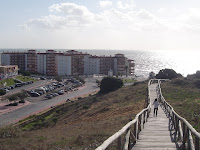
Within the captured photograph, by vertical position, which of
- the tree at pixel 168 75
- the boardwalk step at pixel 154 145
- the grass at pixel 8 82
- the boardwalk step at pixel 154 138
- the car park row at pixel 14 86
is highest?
the tree at pixel 168 75

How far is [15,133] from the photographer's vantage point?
1467 centimetres

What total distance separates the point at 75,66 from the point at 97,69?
8124 millimetres

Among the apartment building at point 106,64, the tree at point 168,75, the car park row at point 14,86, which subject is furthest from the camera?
the apartment building at point 106,64

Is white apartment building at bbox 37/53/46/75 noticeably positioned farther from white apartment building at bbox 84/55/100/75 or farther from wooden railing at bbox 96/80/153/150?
wooden railing at bbox 96/80/153/150

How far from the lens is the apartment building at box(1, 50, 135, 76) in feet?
306

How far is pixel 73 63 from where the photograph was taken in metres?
92.8

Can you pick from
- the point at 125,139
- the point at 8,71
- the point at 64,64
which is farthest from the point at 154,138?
the point at 64,64

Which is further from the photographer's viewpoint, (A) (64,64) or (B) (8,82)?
(A) (64,64)

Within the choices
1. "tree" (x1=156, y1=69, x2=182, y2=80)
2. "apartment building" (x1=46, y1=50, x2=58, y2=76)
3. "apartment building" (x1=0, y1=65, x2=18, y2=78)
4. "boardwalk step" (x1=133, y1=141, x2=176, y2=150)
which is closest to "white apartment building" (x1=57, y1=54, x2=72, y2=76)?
"apartment building" (x1=46, y1=50, x2=58, y2=76)

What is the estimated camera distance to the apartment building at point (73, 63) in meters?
93.3

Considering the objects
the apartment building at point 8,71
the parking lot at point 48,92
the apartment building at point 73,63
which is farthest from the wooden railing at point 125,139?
the apartment building at point 73,63

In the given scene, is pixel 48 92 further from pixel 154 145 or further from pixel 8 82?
pixel 154 145

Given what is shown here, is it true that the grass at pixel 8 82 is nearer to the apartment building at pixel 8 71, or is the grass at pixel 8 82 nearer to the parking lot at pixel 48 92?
the apartment building at pixel 8 71

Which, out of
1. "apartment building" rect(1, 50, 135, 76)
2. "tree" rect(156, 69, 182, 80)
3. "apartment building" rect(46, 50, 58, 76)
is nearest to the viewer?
"tree" rect(156, 69, 182, 80)
